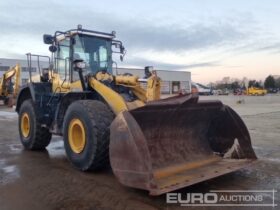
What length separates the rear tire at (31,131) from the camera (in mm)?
8438

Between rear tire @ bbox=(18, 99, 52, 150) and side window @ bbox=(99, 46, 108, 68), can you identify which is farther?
rear tire @ bbox=(18, 99, 52, 150)

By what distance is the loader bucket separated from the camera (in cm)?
474

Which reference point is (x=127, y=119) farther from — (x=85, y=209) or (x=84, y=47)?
(x=84, y=47)

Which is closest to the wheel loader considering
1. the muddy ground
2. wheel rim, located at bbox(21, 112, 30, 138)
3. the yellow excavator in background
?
the muddy ground

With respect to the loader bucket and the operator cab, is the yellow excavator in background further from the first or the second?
the loader bucket

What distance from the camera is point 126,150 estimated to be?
15.8 ft

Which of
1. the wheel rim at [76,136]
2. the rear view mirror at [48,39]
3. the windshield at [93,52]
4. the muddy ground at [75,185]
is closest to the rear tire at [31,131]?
the muddy ground at [75,185]

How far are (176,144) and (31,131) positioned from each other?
3.94 metres

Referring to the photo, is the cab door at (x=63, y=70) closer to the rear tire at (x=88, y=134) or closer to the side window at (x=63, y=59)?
the side window at (x=63, y=59)

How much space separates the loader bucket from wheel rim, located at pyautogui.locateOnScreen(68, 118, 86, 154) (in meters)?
1.28

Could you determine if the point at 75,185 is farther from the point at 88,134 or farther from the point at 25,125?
the point at 25,125

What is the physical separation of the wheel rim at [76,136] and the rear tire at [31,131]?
81.3 inches

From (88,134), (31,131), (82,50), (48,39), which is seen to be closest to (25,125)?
(31,131)

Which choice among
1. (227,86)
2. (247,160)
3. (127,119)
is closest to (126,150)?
(127,119)
